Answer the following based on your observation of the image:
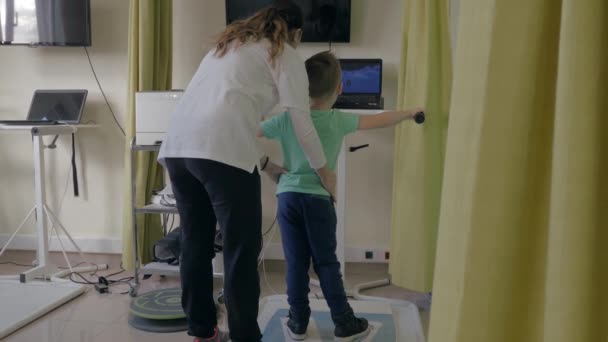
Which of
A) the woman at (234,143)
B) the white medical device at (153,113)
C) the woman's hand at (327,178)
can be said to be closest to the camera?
the woman at (234,143)

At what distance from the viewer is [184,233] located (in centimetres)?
147

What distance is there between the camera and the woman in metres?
1.32

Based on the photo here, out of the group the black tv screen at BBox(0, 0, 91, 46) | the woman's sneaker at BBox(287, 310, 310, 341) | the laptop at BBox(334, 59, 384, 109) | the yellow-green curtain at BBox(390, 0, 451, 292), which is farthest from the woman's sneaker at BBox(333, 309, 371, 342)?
the black tv screen at BBox(0, 0, 91, 46)

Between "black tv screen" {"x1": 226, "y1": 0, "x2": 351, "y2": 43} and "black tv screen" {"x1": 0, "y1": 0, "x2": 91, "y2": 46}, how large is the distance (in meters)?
0.84

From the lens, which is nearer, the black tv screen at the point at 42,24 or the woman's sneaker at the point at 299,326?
the woman's sneaker at the point at 299,326

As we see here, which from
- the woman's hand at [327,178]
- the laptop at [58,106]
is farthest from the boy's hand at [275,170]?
the laptop at [58,106]

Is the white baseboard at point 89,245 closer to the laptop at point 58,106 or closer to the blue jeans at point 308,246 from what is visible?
the laptop at point 58,106

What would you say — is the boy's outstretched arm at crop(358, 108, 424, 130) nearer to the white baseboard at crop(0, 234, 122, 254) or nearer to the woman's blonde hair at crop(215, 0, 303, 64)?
the woman's blonde hair at crop(215, 0, 303, 64)

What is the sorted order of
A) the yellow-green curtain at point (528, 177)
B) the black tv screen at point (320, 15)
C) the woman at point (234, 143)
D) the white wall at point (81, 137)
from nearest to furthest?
the yellow-green curtain at point (528, 177) < the woman at point (234, 143) < the black tv screen at point (320, 15) < the white wall at point (81, 137)

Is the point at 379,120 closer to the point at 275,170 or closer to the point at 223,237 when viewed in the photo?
the point at 275,170

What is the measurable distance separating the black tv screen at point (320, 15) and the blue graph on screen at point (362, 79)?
299 millimetres

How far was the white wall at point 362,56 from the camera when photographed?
2.62 meters

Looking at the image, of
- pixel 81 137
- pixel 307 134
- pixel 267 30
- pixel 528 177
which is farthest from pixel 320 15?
pixel 528 177

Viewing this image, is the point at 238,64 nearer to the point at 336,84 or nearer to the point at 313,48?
the point at 336,84
